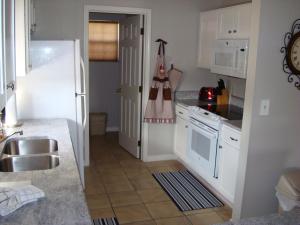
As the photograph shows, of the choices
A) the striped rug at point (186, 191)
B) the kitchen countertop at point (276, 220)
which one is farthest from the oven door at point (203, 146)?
the kitchen countertop at point (276, 220)

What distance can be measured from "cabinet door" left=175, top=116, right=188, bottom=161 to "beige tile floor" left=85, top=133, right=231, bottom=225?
0.63 ft

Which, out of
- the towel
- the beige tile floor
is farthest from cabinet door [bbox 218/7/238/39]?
the towel

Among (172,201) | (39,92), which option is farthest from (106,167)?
(39,92)

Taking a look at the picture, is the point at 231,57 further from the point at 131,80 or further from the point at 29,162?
the point at 29,162

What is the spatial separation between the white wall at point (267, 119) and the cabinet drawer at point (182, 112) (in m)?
1.50

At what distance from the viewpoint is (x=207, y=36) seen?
439 centimetres

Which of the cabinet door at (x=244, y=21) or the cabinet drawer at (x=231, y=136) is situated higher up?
the cabinet door at (x=244, y=21)

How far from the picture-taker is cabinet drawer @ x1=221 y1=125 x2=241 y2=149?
3.20m

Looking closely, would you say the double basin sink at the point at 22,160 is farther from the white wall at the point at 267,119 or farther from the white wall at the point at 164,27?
the white wall at the point at 164,27

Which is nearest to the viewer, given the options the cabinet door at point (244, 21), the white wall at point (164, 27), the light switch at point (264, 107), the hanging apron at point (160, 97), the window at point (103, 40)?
the light switch at point (264, 107)

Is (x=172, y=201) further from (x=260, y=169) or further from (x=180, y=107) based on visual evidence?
(x=180, y=107)

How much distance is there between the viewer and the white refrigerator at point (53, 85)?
3.21 meters

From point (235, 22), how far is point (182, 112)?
134 cm

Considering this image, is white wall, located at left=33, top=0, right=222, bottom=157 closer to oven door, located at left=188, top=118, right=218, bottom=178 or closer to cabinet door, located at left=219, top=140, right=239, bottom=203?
oven door, located at left=188, top=118, right=218, bottom=178
